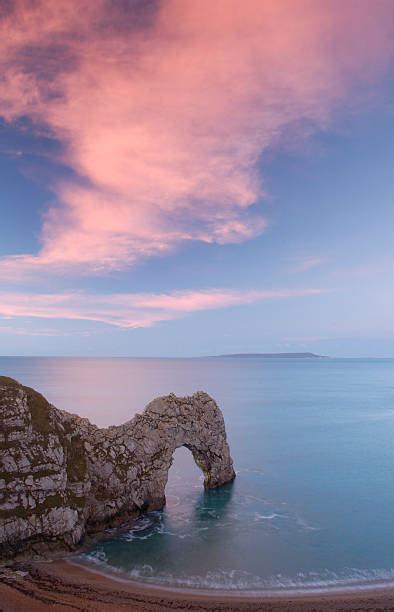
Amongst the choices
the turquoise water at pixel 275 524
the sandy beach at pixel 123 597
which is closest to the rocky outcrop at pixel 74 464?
the turquoise water at pixel 275 524

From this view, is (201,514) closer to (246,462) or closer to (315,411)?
(246,462)

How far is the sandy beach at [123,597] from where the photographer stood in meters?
24.3

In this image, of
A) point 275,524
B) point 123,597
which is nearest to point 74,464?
point 123,597

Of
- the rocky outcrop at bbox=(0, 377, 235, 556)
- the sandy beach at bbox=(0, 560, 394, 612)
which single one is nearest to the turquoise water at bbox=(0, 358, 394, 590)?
the sandy beach at bbox=(0, 560, 394, 612)

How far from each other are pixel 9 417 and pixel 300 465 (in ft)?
136

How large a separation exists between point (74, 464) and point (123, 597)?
10.9 metres

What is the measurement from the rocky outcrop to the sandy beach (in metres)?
2.96

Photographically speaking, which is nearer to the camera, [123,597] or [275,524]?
[123,597]

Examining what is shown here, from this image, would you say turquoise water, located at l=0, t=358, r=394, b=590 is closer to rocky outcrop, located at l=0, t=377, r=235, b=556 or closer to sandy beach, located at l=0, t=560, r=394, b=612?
sandy beach, located at l=0, t=560, r=394, b=612

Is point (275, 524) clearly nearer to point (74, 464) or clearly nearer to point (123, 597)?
point (123, 597)

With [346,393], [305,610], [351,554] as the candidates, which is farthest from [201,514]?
[346,393]

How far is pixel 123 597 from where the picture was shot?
25484 mm

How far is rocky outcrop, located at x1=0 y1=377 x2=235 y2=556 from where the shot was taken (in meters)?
29.2

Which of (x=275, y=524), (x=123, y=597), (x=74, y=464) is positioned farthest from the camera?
(x=275, y=524)
